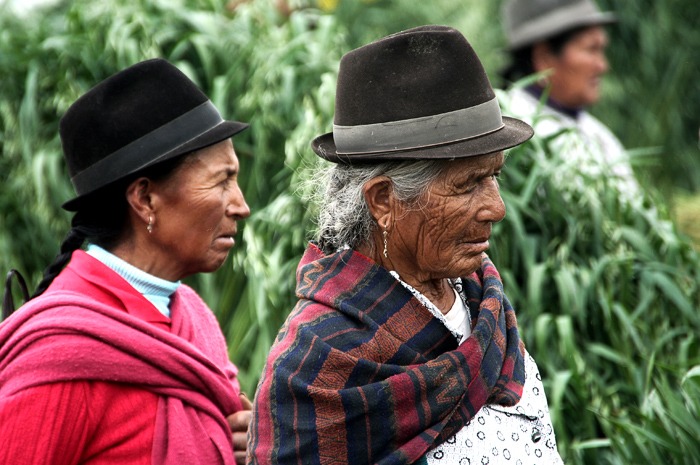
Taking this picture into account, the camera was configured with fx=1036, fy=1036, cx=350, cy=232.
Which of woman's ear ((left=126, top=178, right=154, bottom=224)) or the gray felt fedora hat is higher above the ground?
woman's ear ((left=126, top=178, right=154, bottom=224))

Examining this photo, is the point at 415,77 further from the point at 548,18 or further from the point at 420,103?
the point at 548,18

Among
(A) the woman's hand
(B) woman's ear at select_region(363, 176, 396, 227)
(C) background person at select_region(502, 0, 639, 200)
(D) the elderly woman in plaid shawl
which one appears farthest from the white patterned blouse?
(C) background person at select_region(502, 0, 639, 200)

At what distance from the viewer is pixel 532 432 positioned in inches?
88.8

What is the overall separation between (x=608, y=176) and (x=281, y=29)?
1813 mm

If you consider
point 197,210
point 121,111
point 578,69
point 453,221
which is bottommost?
point 578,69

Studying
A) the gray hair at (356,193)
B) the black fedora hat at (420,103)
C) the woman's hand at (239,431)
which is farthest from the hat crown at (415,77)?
the woman's hand at (239,431)

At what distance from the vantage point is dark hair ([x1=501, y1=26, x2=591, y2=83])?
523cm

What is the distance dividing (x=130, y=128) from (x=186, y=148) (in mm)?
157

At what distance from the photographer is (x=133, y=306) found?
2.59 metres

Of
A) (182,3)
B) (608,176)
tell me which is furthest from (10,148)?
(608,176)

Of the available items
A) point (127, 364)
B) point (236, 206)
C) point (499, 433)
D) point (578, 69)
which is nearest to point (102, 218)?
point (236, 206)

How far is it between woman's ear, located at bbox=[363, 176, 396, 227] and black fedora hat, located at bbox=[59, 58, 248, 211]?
67 cm

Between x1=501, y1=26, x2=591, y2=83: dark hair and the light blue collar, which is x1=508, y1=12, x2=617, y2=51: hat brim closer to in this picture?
x1=501, y1=26, x2=591, y2=83: dark hair

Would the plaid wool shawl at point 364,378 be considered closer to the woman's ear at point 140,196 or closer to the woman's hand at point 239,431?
the woman's hand at point 239,431
